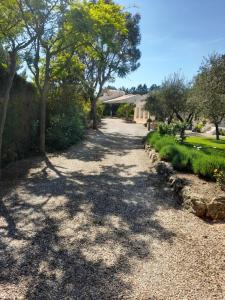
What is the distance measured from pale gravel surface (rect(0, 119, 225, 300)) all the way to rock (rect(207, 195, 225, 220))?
0.32 m

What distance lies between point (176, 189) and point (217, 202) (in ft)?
5.17

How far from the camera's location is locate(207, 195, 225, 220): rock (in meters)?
6.38

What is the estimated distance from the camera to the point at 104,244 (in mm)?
5113

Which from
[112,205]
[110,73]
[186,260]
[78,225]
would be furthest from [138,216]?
[110,73]

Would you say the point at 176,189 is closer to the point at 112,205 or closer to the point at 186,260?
the point at 112,205

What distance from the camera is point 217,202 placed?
6445 millimetres

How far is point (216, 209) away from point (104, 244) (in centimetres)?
265

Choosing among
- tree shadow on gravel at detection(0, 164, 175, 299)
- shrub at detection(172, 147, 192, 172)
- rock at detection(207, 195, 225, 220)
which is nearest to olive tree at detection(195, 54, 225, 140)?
shrub at detection(172, 147, 192, 172)

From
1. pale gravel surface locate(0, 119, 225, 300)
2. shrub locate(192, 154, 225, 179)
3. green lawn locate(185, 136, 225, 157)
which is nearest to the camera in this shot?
pale gravel surface locate(0, 119, 225, 300)

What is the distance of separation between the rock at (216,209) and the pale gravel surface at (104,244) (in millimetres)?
318

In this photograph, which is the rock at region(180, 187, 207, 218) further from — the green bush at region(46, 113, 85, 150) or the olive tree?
the green bush at region(46, 113, 85, 150)

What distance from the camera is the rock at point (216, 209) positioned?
6.38m

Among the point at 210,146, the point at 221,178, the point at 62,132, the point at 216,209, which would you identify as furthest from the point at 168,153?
the point at 210,146

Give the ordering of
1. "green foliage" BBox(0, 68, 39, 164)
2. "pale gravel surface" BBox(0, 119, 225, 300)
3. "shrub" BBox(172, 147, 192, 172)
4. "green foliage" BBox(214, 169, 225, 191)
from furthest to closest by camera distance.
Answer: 1. "green foliage" BBox(0, 68, 39, 164)
2. "shrub" BBox(172, 147, 192, 172)
3. "green foliage" BBox(214, 169, 225, 191)
4. "pale gravel surface" BBox(0, 119, 225, 300)
